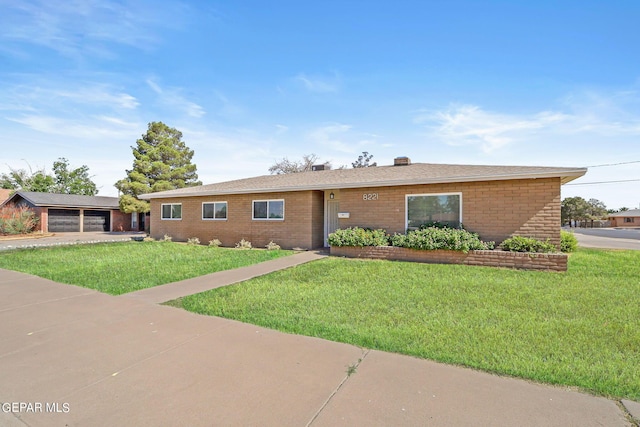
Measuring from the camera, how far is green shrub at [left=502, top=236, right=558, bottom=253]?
8742 mm

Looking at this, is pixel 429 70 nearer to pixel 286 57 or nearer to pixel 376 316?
pixel 286 57

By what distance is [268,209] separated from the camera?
567 inches

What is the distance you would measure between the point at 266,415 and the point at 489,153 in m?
20.1

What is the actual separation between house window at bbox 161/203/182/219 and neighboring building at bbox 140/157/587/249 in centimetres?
7

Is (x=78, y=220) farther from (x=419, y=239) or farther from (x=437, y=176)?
(x=437, y=176)

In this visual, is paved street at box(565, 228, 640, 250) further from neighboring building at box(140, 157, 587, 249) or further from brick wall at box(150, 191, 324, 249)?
brick wall at box(150, 191, 324, 249)

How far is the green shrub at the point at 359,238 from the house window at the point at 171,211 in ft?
34.4

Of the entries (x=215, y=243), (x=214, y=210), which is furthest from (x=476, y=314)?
(x=214, y=210)

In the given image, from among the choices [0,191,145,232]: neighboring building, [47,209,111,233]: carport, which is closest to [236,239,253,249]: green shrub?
[0,191,145,232]: neighboring building

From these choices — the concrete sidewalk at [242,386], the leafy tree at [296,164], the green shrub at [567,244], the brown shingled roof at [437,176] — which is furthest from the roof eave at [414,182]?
the leafy tree at [296,164]

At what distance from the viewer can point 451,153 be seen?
67.6 ft

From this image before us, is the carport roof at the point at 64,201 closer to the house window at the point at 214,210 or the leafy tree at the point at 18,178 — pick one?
the house window at the point at 214,210

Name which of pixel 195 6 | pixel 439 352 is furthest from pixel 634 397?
pixel 195 6

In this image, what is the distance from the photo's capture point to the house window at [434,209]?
34.8 ft
